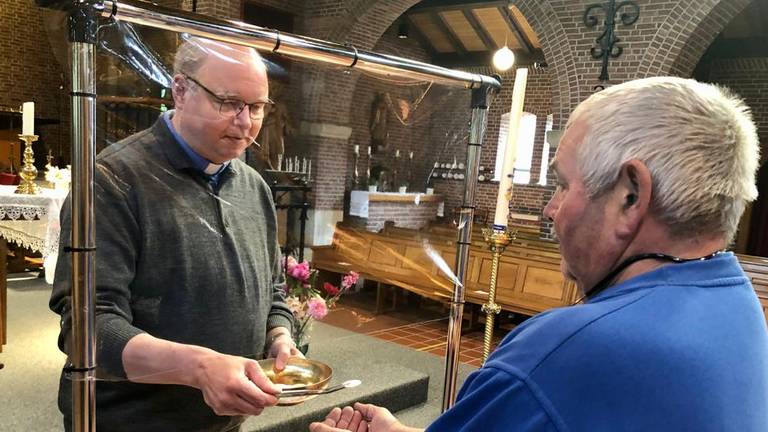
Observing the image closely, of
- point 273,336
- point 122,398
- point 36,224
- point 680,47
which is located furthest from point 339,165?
point 680,47

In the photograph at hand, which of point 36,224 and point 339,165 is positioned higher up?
point 339,165

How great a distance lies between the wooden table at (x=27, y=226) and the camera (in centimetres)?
411

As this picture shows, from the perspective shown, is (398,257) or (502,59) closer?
(398,257)

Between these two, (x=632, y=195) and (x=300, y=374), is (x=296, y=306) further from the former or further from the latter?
(x=632, y=195)

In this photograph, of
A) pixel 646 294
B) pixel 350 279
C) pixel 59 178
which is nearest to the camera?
pixel 646 294

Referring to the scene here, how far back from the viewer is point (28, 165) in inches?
182

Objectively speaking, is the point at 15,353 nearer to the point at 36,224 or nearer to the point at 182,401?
the point at 36,224

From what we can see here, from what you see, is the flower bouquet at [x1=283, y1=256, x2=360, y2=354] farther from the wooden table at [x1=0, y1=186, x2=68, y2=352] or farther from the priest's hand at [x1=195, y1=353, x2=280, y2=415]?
the wooden table at [x1=0, y1=186, x2=68, y2=352]

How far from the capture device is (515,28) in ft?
34.8

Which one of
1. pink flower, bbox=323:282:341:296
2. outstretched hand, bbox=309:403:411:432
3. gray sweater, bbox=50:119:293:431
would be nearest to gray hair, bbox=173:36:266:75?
gray sweater, bbox=50:119:293:431

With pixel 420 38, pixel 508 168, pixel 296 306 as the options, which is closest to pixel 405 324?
pixel 296 306

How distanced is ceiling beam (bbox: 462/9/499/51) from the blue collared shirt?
9897mm

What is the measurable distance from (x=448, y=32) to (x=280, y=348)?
10812mm

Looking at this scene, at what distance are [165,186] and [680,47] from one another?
6.26 m
